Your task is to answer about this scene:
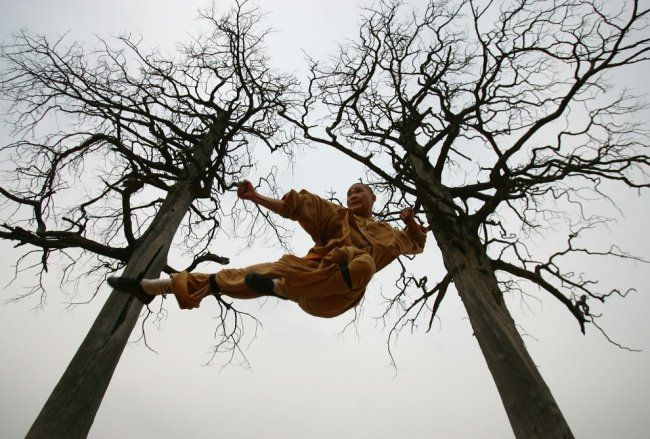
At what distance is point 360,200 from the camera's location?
11.3 feet

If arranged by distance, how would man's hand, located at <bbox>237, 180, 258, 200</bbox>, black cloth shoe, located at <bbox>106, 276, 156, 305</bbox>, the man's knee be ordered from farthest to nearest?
black cloth shoe, located at <bbox>106, 276, 156, 305</bbox> → man's hand, located at <bbox>237, 180, 258, 200</bbox> → the man's knee

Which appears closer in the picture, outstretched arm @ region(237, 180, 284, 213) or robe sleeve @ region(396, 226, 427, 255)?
outstretched arm @ region(237, 180, 284, 213)

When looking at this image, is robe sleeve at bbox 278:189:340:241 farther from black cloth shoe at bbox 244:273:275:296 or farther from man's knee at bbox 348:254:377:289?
man's knee at bbox 348:254:377:289

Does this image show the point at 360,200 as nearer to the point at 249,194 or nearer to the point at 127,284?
the point at 249,194

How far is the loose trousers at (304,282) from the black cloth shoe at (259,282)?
0.05 metres

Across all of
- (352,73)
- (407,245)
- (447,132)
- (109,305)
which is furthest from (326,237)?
(352,73)

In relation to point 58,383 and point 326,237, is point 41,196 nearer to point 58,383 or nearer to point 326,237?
point 58,383

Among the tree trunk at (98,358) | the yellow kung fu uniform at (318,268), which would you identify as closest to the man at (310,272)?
the yellow kung fu uniform at (318,268)

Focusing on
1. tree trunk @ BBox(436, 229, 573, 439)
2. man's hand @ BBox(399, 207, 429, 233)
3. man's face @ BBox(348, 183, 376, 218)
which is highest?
man's face @ BBox(348, 183, 376, 218)

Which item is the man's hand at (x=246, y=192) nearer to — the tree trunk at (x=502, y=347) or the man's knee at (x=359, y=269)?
the man's knee at (x=359, y=269)

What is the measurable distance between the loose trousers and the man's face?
3.13 feet

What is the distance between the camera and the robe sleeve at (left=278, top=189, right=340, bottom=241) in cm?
285

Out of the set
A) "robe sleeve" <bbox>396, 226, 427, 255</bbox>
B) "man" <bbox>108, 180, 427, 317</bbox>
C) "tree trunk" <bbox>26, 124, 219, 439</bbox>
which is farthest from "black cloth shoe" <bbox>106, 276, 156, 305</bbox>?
"robe sleeve" <bbox>396, 226, 427, 255</bbox>

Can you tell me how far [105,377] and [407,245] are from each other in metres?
3.13
